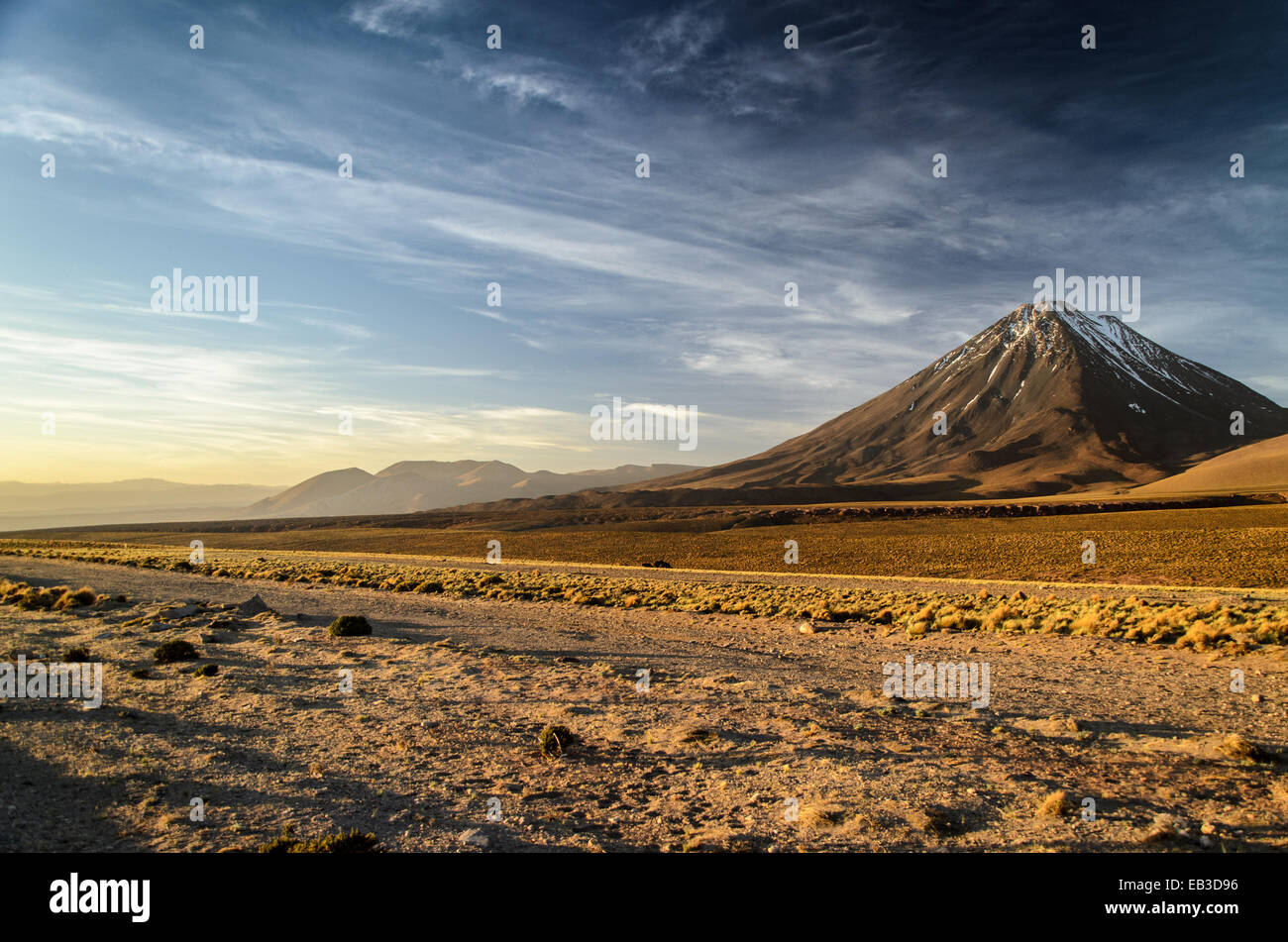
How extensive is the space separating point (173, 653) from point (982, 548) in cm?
5008

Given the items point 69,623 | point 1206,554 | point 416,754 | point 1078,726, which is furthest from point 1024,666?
point 1206,554

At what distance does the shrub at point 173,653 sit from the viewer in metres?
15.3

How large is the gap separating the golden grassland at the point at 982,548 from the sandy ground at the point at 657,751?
2280 cm

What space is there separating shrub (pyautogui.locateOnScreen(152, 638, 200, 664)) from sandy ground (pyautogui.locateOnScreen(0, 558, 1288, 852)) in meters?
0.29

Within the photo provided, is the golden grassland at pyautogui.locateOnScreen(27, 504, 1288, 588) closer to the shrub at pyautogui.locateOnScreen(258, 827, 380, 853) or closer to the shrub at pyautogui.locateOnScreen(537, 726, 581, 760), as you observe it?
the shrub at pyautogui.locateOnScreen(537, 726, 581, 760)

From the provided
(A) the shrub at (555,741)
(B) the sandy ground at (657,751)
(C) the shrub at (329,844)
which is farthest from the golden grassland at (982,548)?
(C) the shrub at (329,844)

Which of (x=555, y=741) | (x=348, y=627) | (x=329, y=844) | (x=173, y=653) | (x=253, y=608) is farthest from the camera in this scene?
(x=253, y=608)

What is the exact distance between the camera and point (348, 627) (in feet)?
61.2

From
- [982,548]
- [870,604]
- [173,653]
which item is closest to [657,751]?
[173,653]

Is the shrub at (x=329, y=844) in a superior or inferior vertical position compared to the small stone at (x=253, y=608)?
superior

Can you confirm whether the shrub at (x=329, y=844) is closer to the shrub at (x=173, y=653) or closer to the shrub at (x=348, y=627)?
the shrub at (x=173, y=653)

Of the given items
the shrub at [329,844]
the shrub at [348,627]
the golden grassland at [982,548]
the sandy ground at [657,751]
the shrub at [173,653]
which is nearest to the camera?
the shrub at [329,844]

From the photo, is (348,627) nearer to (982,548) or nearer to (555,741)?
(555,741)
